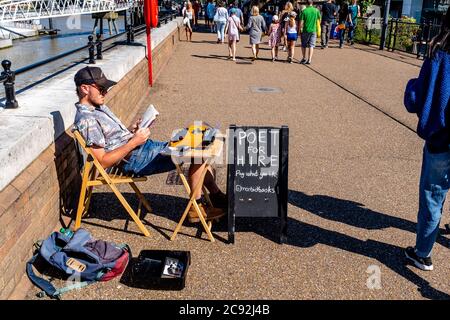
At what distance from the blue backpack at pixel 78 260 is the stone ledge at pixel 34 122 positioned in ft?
2.01

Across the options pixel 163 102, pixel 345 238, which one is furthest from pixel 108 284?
pixel 163 102

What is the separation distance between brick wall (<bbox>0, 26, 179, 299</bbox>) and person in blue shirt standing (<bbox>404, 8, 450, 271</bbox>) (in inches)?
110

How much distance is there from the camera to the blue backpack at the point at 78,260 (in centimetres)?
336

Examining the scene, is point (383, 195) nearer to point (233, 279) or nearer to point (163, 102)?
point (233, 279)

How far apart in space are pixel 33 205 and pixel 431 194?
2.97 meters

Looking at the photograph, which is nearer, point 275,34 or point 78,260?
point 78,260

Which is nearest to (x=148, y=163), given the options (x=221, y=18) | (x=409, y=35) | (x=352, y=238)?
(x=352, y=238)

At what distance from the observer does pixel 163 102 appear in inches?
373

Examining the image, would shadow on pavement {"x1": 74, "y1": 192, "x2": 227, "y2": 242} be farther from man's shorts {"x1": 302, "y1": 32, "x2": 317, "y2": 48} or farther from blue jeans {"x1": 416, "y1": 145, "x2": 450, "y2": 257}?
man's shorts {"x1": 302, "y1": 32, "x2": 317, "y2": 48}

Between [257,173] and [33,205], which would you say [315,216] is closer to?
[257,173]

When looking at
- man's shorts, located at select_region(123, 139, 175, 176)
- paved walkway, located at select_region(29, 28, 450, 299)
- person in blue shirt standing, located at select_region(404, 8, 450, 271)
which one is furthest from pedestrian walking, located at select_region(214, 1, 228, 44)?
person in blue shirt standing, located at select_region(404, 8, 450, 271)

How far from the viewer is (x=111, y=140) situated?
4117mm

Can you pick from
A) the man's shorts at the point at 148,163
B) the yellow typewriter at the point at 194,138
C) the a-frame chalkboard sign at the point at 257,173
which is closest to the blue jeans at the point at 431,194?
the a-frame chalkboard sign at the point at 257,173

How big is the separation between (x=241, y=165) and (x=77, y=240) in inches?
56.8
